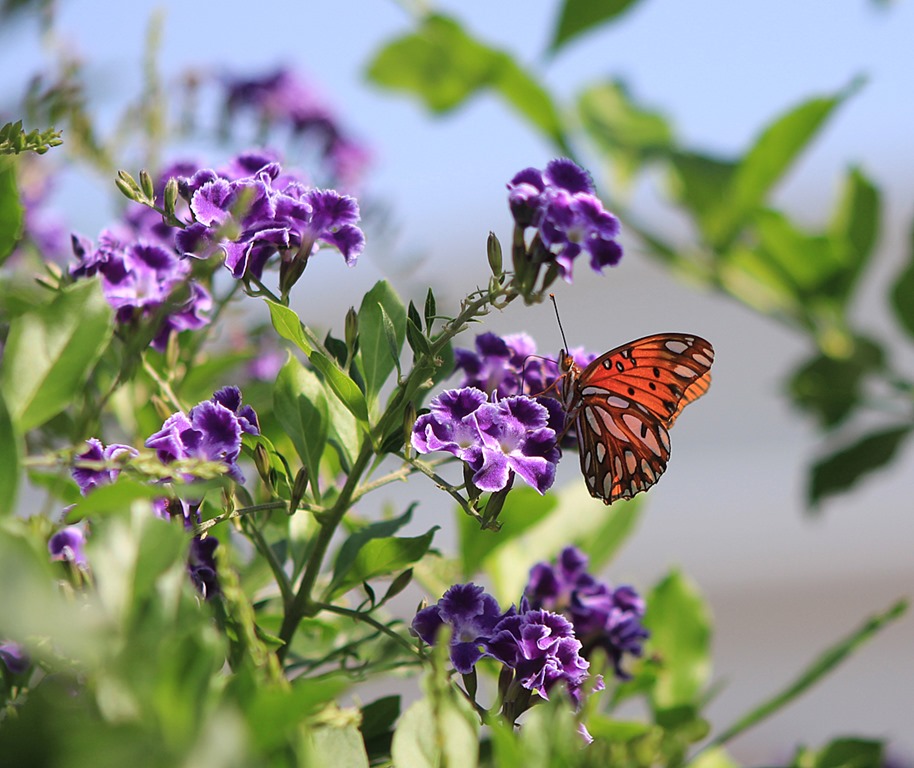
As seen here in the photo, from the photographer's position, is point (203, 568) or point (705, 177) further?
point (705, 177)

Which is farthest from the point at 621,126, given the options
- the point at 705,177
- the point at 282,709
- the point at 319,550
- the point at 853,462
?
the point at 282,709

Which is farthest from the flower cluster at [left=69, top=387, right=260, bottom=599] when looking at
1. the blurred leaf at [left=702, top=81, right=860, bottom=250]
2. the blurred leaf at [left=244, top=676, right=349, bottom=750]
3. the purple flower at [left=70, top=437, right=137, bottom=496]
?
the blurred leaf at [left=702, top=81, right=860, bottom=250]

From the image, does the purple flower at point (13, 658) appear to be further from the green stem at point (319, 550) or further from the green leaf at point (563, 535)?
the green leaf at point (563, 535)

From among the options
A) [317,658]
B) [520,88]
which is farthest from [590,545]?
[520,88]

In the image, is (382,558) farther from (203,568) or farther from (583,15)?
(583,15)

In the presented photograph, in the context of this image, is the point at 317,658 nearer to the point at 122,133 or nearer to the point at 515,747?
the point at 515,747

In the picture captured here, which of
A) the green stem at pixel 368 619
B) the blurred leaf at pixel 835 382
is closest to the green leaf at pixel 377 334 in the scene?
the green stem at pixel 368 619

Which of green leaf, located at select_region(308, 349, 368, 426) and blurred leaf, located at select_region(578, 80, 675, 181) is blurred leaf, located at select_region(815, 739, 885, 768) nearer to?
green leaf, located at select_region(308, 349, 368, 426)
